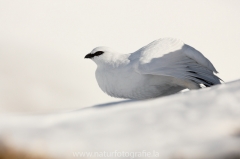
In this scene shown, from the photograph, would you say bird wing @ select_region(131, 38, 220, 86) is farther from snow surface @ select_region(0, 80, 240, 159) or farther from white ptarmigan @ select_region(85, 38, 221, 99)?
A: snow surface @ select_region(0, 80, 240, 159)

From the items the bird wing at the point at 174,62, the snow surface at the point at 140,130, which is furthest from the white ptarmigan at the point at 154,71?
the snow surface at the point at 140,130

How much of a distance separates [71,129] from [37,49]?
6.03m

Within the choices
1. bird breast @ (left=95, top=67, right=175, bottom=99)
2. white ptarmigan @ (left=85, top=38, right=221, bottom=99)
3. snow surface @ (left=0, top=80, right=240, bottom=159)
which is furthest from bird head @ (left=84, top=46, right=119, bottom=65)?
snow surface @ (left=0, top=80, right=240, bottom=159)

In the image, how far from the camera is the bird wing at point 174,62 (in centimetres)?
209

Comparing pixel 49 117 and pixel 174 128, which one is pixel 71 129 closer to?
pixel 49 117

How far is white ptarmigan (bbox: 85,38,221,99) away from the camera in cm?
210

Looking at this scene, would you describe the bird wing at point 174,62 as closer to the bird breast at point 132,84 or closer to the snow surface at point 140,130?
the bird breast at point 132,84

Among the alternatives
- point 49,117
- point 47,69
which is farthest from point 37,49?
point 49,117

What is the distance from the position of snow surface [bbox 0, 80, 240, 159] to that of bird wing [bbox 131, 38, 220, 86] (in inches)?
46.5

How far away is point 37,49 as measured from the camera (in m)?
6.66

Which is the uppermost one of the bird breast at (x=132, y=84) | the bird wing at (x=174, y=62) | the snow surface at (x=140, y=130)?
the snow surface at (x=140, y=130)

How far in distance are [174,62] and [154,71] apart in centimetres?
16

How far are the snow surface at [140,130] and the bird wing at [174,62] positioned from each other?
46.5 inches

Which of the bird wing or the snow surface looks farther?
→ the bird wing
